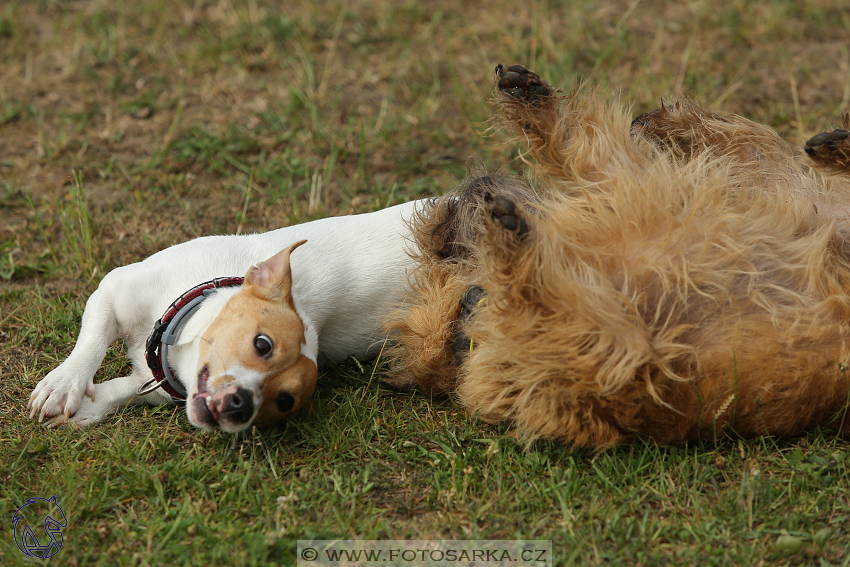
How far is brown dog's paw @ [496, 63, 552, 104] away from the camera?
3287mm

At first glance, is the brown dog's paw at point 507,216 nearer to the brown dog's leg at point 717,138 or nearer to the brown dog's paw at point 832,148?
the brown dog's leg at point 717,138

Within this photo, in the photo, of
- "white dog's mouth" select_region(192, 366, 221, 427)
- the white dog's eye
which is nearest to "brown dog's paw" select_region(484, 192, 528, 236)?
the white dog's eye

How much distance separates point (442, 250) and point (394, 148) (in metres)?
1.83

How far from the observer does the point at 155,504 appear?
272 cm

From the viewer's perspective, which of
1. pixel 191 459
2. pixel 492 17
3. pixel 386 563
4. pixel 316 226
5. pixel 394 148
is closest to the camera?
pixel 386 563

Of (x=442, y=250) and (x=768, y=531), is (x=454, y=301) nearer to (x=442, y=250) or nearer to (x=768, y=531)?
(x=442, y=250)

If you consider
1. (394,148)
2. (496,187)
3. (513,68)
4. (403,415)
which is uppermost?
(513,68)

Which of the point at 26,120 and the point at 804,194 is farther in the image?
the point at 26,120

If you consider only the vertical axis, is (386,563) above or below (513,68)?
below

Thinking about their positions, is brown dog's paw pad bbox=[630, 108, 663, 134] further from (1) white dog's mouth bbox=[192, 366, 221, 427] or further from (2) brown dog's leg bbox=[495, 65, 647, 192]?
(1) white dog's mouth bbox=[192, 366, 221, 427]

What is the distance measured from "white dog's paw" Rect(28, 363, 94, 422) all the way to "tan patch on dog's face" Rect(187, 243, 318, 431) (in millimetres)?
544

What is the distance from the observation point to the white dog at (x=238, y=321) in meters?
2.95

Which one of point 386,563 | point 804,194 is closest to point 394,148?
point 804,194

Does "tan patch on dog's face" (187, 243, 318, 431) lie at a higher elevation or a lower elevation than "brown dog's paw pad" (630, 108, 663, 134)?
lower
